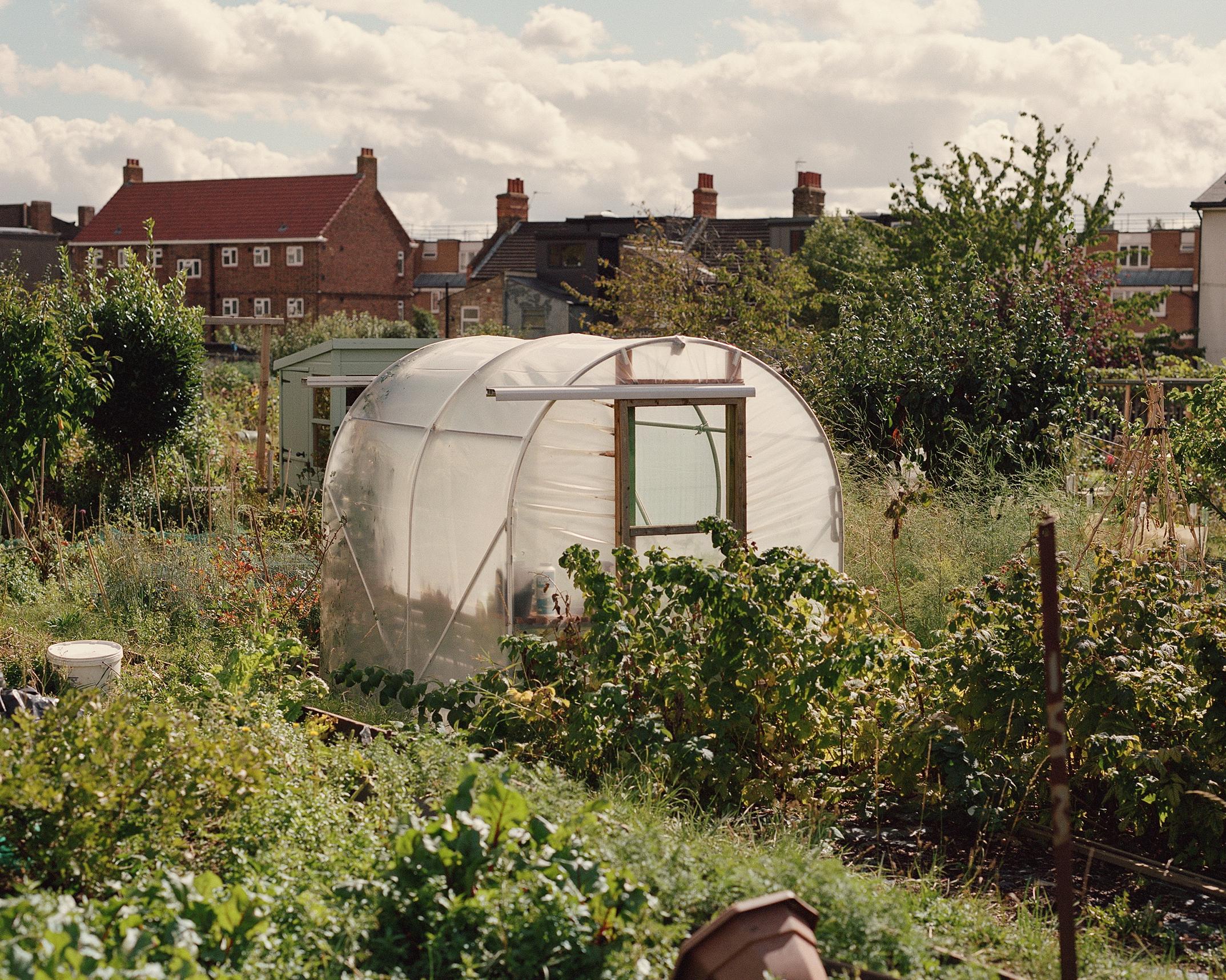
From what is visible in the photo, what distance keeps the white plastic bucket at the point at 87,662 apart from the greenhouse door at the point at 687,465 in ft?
11.2

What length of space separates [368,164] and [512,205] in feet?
21.3

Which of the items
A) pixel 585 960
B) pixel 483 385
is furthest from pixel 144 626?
pixel 585 960

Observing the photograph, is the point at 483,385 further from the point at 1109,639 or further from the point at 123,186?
the point at 123,186

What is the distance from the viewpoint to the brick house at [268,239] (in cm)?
4881

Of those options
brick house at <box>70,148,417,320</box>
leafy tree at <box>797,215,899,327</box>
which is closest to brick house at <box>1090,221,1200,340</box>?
leafy tree at <box>797,215,899,327</box>

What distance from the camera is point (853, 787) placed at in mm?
6031

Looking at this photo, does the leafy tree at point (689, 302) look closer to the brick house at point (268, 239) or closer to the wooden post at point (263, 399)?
the wooden post at point (263, 399)

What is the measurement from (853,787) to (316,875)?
2.97m

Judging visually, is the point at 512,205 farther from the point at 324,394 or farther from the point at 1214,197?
the point at 324,394

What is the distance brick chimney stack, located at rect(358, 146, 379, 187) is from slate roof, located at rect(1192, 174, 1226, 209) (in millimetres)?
31762

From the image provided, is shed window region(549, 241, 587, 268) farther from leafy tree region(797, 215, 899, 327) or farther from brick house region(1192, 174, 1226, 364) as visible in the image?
brick house region(1192, 174, 1226, 364)

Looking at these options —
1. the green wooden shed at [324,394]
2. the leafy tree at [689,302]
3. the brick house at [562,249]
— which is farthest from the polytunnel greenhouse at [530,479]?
the brick house at [562,249]

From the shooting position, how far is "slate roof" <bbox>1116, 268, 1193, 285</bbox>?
217 ft

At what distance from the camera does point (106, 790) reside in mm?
4102
